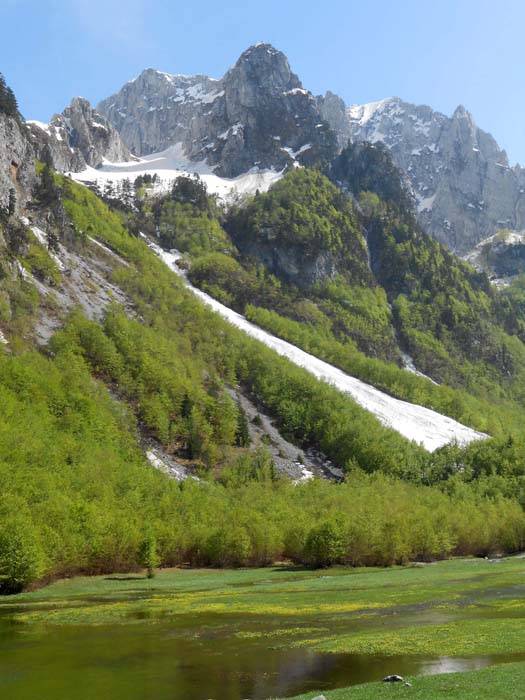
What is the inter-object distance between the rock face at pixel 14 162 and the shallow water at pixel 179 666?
148 m

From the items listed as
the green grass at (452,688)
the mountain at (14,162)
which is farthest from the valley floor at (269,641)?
the mountain at (14,162)

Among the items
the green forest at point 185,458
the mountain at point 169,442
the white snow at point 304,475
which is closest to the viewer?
the green forest at point 185,458

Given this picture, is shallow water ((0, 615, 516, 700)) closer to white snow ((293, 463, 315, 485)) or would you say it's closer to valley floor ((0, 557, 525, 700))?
valley floor ((0, 557, 525, 700))

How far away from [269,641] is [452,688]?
12844 millimetres

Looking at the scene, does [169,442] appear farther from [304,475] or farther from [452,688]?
[452,688]

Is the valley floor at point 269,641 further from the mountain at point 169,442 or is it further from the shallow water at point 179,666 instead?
the mountain at point 169,442

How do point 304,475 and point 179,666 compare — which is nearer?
point 179,666

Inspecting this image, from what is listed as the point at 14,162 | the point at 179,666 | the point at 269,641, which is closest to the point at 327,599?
the point at 269,641

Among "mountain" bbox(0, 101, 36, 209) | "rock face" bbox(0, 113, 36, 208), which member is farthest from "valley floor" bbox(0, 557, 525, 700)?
"rock face" bbox(0, 113, 36, 208)

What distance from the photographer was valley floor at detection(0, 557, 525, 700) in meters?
23.0

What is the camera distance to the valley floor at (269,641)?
2300 cm

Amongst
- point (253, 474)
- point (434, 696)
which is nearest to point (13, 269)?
point (253, 474)

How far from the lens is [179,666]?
87.9 feet

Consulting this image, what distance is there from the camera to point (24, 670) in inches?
1057
